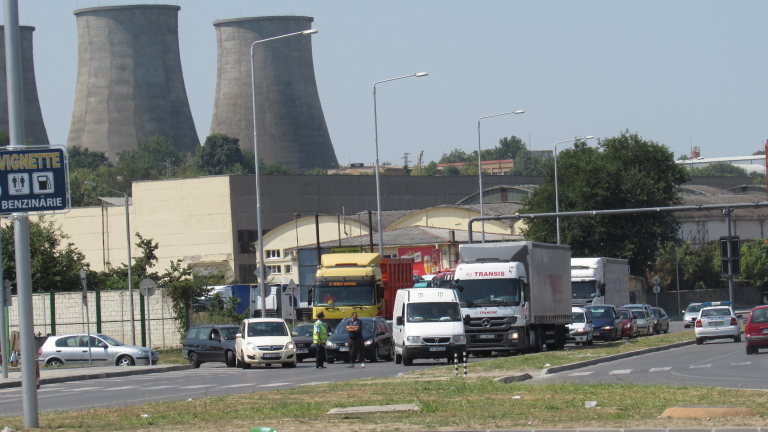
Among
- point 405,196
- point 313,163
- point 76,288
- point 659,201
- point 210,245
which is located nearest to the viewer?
point 76,288

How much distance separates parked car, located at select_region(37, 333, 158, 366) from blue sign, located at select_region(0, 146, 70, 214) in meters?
21.8

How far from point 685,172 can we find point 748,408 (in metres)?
58.2

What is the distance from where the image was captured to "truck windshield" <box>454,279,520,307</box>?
2964 cm

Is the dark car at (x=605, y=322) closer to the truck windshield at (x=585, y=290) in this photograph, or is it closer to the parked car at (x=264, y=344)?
the truck windshield at (x=585, y=290)

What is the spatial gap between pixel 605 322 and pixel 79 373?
19.4 m

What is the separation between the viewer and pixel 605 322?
38844 mm

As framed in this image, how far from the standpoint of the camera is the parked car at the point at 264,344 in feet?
96.6

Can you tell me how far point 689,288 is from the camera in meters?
80.4

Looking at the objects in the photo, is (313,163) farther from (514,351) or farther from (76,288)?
(514,351)

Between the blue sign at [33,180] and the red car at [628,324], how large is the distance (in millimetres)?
30943

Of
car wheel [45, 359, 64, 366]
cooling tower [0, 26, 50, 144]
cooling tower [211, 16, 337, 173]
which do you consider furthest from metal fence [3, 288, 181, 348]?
cooling tower [211, 16, 337, 173]

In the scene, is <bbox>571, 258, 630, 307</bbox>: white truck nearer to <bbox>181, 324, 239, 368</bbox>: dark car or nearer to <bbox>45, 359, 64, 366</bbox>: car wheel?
<bbox>181, 324, 239, 368</bbox>: dark car

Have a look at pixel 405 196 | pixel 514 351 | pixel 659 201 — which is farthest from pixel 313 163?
pixel 514 351

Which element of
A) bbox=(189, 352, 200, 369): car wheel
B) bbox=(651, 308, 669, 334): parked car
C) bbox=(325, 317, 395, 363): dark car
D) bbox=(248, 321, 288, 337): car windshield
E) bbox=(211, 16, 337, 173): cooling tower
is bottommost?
bbox=(651, 308, 669, 334): parked car
